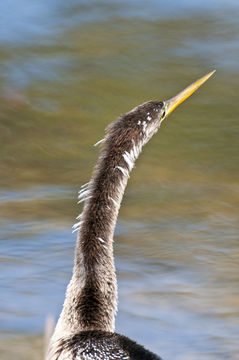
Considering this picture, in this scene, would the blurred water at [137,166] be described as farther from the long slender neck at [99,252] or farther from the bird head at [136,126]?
the bird head at [136,126]

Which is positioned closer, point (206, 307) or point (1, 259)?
point (206, 307)

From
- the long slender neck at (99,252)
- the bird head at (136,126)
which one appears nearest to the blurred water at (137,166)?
the long slender neck at (99,252)

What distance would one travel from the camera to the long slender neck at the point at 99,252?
3.99 meters

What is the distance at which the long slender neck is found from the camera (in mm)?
3988

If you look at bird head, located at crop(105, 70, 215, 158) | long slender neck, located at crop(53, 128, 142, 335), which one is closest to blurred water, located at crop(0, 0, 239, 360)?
long slender neck, located at crop(53, 128, 142, 335)

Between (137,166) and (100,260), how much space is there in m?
3.48

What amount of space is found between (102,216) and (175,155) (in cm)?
361

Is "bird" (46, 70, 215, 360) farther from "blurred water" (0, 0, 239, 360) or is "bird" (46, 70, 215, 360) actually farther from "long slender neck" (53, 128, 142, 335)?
"blurred water" (0, 0, 239, 360)

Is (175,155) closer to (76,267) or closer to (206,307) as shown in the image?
(206,307)

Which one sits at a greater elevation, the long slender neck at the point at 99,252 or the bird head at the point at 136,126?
the bird head at the point at 136,126

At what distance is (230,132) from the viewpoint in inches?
322

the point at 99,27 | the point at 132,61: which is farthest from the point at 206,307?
the point at 99,27

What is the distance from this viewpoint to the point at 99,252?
13.6ft

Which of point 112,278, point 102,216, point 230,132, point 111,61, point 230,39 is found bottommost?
point 112,278
